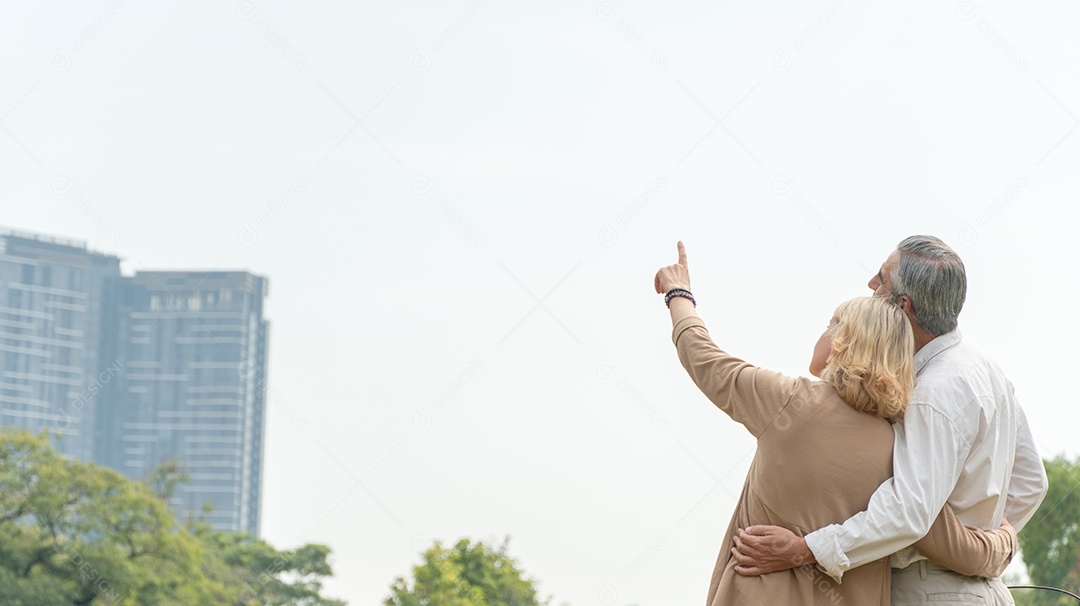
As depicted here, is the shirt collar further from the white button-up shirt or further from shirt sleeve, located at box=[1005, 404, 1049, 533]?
shirt sleeve, located at box=[1005, 404, 1049, 533]

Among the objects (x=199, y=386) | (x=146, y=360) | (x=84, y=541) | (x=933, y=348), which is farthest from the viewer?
(x=146, y=360)

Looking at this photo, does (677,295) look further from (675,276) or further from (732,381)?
(732,381)

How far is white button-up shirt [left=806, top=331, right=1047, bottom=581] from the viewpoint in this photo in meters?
2.89

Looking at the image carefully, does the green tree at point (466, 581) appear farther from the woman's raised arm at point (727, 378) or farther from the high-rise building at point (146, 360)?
the high-rise building at point (146, 360)

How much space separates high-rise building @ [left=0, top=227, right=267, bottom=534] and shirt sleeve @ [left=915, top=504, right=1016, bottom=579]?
374 ft

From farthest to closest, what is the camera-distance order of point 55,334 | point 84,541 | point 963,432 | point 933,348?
point 55,334, point 84,541, point 933,348, point 963,432

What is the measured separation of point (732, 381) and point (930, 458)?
1.53 feet

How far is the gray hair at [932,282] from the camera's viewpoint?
10.0ft

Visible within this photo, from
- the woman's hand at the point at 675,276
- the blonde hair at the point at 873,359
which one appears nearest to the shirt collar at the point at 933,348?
the blonde hair at the point at 873,359

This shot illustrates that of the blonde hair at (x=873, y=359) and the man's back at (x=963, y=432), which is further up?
the blonde hair at (x=873, y=359)

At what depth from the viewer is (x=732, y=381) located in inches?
119

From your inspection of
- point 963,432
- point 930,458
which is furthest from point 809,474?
point 963,432

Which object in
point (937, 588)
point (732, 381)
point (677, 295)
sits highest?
point (677, 295)

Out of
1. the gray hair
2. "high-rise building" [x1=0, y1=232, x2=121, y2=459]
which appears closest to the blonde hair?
the gray hair
